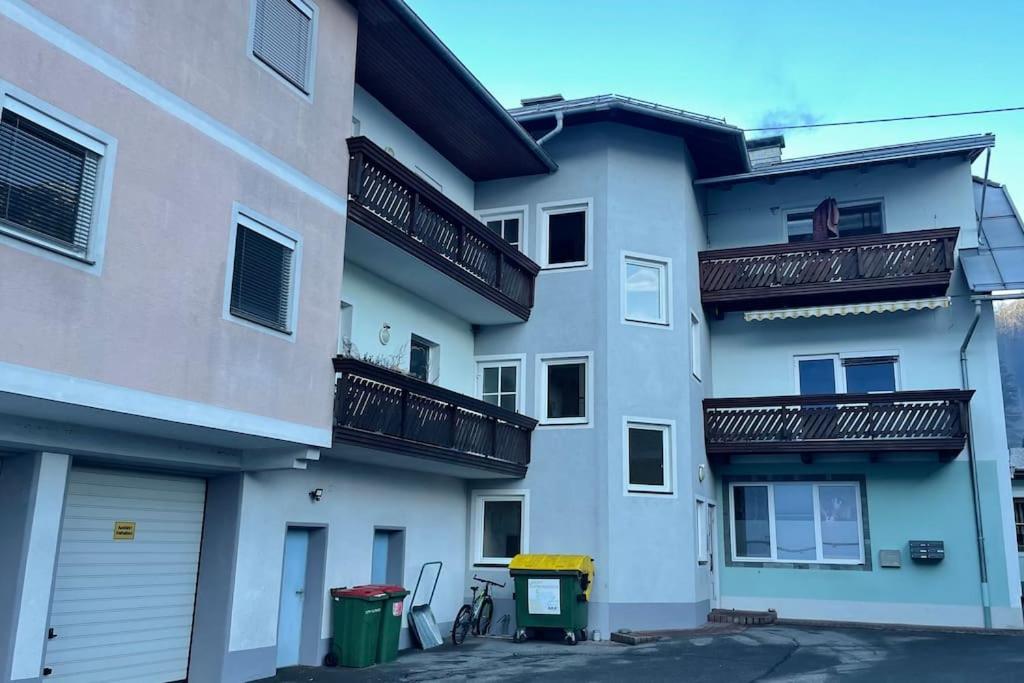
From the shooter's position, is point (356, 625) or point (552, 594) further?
point (552, 594)

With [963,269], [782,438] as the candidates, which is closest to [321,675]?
[782,438]

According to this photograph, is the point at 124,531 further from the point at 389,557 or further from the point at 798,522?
the point at 798,522

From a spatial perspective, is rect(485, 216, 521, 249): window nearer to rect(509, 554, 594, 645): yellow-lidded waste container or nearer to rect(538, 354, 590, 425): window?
rect(538, 354, 590, 425): window

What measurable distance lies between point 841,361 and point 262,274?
14908 mm

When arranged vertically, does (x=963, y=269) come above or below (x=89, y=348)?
above

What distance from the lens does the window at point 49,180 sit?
26.9 ft

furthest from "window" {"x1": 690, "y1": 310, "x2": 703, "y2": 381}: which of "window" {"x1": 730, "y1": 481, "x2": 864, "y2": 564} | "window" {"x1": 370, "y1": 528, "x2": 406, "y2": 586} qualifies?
"window" {"x1": 370, "y1": 528, "x2": 406, "y2": 586}

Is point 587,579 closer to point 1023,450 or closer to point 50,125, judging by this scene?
point 50,125

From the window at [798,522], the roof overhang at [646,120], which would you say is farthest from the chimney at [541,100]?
the window at [798,522]

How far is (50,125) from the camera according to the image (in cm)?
850

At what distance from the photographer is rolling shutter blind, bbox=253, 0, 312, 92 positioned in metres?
11.7

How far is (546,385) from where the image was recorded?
759 inches

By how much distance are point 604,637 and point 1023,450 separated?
799 inches

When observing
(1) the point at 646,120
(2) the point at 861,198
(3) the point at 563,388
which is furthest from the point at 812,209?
(3) the point at 563,388
